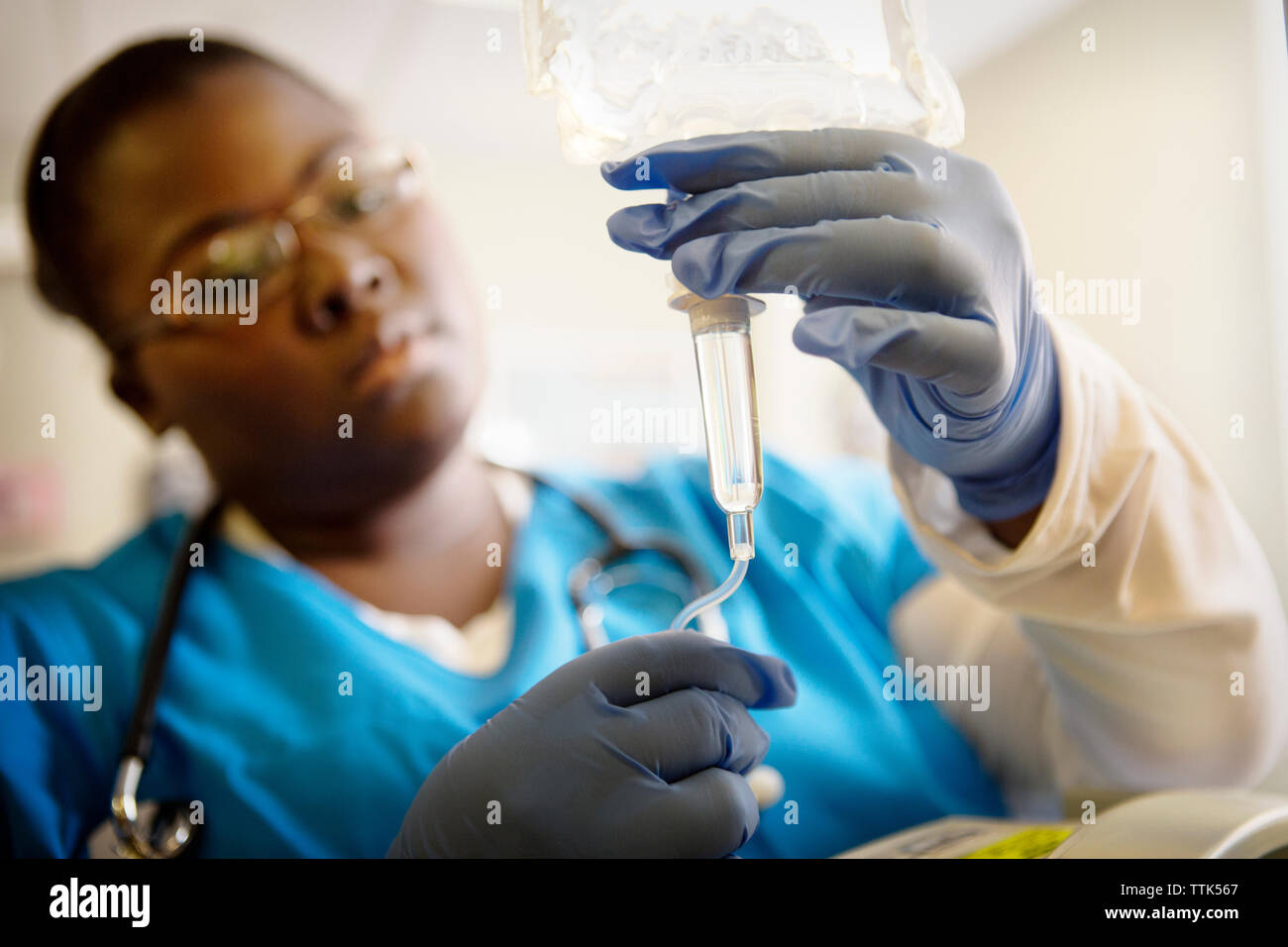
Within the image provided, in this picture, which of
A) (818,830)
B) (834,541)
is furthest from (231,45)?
(818,830)

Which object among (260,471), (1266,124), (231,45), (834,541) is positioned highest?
(231,45)

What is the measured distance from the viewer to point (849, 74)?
1.48ft

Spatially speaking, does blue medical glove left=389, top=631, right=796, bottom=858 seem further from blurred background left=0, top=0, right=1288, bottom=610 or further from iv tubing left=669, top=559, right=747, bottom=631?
blurred background left=0, top=0, right=1288, bottom=610

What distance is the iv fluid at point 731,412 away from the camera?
43cm

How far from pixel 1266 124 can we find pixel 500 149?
0.99 m

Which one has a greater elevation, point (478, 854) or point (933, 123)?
point (933, 123)

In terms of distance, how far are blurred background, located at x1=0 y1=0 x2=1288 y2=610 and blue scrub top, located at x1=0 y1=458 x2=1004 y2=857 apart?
0.66 ft

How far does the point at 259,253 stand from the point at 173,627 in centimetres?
33

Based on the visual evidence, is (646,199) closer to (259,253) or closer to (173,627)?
(259,253)

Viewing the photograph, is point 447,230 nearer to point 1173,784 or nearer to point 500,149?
point 500,149

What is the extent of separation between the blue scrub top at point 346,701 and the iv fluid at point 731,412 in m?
0.31

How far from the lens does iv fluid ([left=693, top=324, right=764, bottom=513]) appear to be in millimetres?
432
